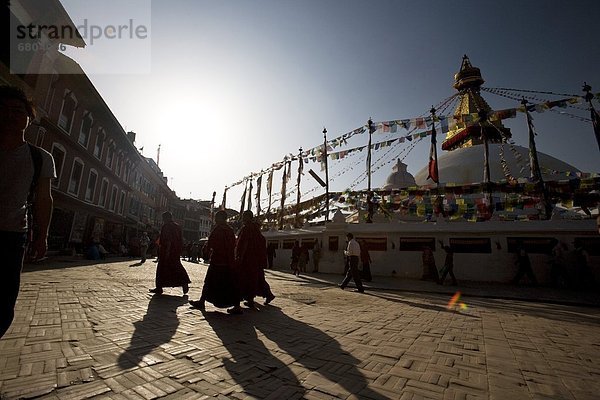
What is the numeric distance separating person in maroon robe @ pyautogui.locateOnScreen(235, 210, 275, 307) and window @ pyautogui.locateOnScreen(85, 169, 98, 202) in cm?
1895

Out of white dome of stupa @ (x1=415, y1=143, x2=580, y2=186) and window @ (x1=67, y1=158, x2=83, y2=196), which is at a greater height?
white dome of stupa @ (x1=415, y1=143, x2=580, y2=186)

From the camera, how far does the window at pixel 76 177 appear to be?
57.1 feet

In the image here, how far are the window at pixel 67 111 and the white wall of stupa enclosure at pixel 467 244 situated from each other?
648 inches

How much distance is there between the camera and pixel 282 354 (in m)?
2.87

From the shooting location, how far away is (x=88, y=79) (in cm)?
1652

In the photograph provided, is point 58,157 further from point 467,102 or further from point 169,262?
point 467,102

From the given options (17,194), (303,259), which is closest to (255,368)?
(17,194)

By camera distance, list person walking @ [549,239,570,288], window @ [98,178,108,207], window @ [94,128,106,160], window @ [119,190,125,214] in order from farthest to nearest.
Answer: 1. window @ [119,190,125,214]
2. window @ [98,178,108,207]
3. window @ [94,128,106,160]
4. person walking @ [549,239,570,288]

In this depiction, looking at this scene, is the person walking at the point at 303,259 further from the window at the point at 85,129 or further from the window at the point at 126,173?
the window at the point at 126,173

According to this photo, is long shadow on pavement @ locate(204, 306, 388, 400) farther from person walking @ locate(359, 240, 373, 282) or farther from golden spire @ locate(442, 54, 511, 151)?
golden spire @ locate(442, 54, 511, 151)

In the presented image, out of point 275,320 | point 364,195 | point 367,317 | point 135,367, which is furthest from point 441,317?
point 364,195

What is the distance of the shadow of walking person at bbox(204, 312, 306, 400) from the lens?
2.07 m

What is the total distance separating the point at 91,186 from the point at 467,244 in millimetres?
24058

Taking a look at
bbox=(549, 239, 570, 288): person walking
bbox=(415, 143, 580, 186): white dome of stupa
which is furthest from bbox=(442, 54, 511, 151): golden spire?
bbox=(549, 239, 570, 288): person walking
